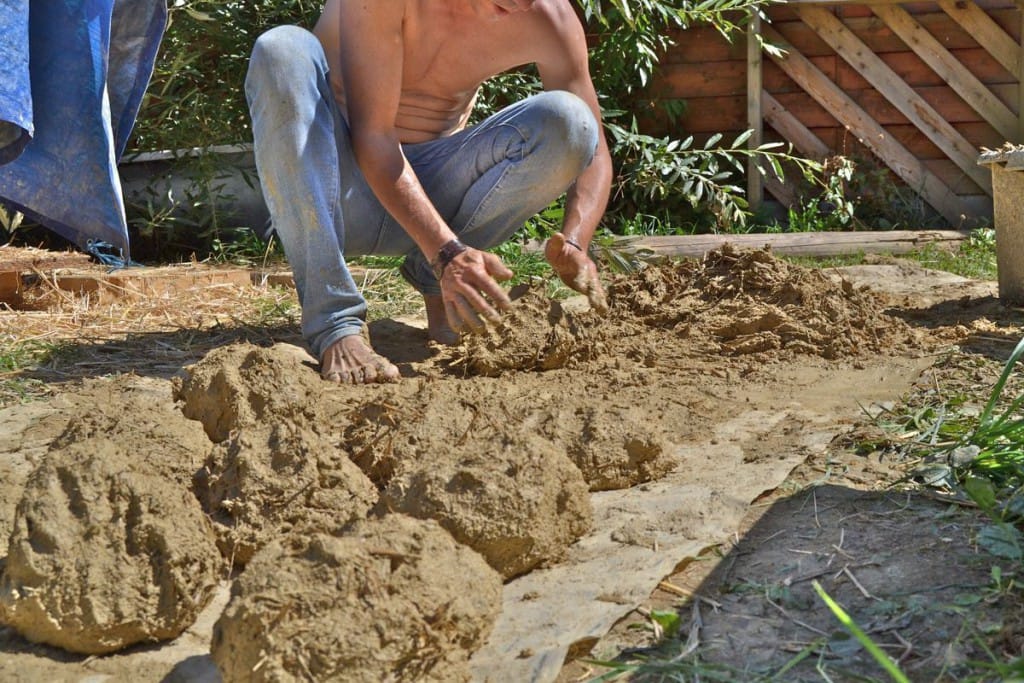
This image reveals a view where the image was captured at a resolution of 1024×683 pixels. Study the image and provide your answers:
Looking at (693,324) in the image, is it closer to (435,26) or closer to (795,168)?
(435,26)

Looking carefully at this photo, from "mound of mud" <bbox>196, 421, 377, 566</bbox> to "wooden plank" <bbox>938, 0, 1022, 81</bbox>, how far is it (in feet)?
17.6

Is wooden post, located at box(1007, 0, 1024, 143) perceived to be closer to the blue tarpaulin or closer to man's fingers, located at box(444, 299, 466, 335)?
man's fingers, located at box(444, 299, 466, 335)

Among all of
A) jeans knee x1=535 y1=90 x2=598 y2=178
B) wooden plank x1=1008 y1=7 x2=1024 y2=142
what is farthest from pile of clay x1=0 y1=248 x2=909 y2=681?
wooden plank x1=1008 y1=7 x2=1024 y2=142

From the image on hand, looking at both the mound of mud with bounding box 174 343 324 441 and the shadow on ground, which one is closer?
the shadow on ground

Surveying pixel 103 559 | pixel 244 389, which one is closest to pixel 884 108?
pixel 244 389

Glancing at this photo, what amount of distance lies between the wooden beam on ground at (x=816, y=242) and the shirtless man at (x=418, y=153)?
6.76 ft

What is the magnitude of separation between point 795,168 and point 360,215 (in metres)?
3.92

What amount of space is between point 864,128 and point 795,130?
39 centimetres

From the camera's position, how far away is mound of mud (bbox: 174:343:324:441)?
2.38 metres

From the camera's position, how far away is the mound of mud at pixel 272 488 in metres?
2.01

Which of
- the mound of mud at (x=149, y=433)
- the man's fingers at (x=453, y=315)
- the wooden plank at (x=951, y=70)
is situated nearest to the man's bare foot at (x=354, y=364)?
the man's fingers at (x=453, y=315)

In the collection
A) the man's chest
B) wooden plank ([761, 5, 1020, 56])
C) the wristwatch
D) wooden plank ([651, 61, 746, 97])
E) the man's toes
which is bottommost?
wooden plank ([651, 61, 746, 97])

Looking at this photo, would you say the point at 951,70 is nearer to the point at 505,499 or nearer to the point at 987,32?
the point at 987,32

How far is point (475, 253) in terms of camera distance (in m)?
2.89
